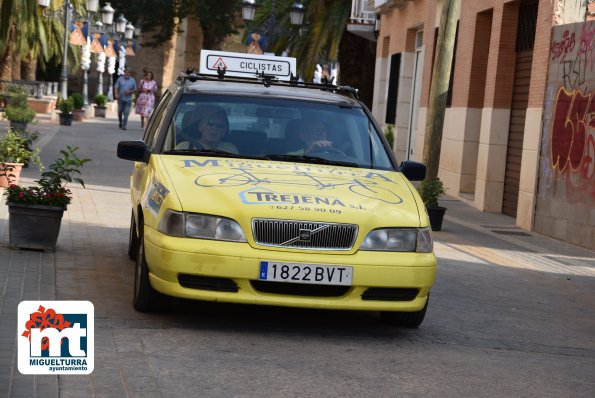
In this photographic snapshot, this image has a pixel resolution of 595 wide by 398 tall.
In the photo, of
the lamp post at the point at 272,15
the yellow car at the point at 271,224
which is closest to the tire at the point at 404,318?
the yellow car at the point at 271,224

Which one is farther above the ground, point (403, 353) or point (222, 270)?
point (222, 270)

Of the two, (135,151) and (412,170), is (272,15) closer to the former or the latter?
(412,170)

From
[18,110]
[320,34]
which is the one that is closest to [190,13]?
[320,34]

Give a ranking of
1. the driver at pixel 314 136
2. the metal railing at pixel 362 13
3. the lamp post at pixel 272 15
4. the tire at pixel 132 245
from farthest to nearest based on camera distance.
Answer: the lamp post at pixel 272 15
the metal railing at pixel 362 13
the tire at pixel 132 245
the driver at pixel 314 136

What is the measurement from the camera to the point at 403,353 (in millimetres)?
7594

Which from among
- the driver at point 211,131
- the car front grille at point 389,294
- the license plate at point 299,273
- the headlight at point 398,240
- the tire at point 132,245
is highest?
the driver at point 211,131

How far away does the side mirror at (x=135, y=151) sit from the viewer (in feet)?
29.0

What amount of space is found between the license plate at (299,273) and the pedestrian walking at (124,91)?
29.9 m

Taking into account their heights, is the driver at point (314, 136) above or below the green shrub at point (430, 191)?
above

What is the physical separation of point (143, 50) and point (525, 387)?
81510mm

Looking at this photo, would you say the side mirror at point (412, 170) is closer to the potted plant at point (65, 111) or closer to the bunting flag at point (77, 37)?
the potted plant at point (65, 111)

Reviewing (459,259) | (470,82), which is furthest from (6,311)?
(470,82)

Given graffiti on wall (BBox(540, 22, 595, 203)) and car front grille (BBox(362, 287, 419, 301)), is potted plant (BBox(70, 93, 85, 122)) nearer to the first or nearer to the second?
graffiti on wall (BBox(540, 22, 595, 203))

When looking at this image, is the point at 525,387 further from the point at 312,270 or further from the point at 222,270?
the point at 222,270
